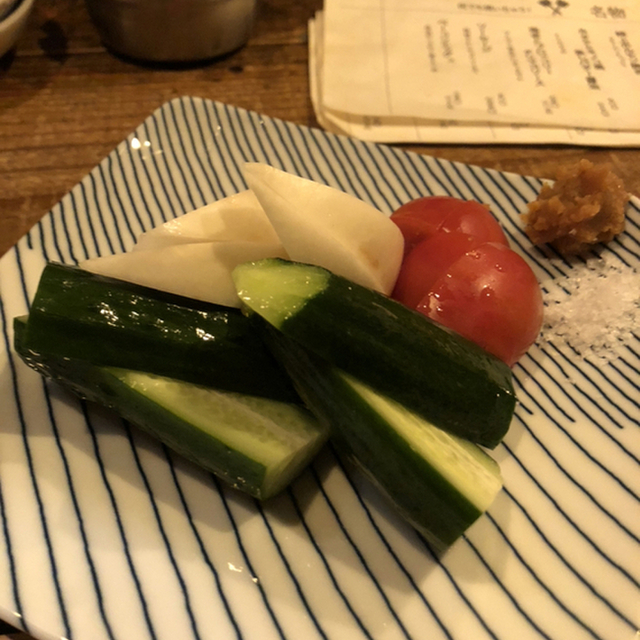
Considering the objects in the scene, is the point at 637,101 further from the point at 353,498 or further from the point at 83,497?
the point at 83,497

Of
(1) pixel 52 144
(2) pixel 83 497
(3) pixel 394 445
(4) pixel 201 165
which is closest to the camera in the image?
(3) pixel 394 445

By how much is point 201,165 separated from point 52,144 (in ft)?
2.14

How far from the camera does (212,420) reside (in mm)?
903

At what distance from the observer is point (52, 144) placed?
192 centimetres

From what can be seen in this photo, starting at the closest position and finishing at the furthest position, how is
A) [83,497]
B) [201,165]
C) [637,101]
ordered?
[83,497], [201,165], [637,101]

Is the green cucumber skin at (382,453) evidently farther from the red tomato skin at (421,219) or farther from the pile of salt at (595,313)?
the pile of salt at (595,313)

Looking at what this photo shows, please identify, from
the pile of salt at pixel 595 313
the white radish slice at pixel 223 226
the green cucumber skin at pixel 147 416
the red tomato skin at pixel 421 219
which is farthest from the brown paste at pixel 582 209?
the green cucumber skin at pixel 147 416

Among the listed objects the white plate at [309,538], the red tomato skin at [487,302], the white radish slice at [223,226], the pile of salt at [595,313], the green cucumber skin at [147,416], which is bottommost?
the white plate at [309,538]

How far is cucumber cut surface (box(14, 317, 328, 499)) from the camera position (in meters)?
0.88

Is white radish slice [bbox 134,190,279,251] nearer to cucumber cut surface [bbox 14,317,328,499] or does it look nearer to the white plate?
cucumber cut surface [bbox 14,317,328,499]

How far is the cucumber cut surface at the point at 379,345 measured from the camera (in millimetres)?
841

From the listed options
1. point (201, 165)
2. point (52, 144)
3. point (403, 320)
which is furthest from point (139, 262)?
point (52, 144)

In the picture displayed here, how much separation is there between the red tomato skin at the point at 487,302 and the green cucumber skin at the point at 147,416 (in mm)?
465

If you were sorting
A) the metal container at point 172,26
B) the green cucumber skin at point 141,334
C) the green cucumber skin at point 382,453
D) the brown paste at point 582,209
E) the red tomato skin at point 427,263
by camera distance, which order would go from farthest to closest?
the metal container at point 172,26 → the brown paste at point 582,209 → the red tomato skin at point 427,263 → the green cucumber skin at point 141,334 → the green cucumber skin at point 382,453
